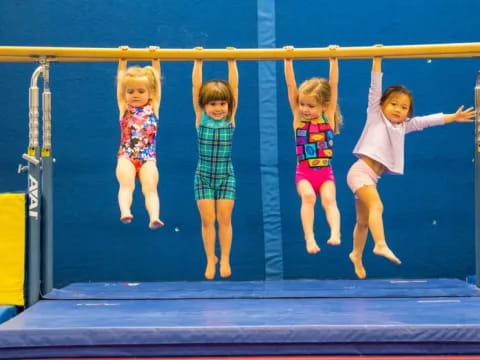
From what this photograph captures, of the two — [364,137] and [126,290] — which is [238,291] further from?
[364,137]

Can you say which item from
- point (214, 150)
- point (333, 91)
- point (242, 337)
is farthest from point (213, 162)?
point (242, 337)

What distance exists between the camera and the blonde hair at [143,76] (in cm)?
471

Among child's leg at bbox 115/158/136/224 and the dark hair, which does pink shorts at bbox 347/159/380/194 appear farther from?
child's leg at bbox 115/158/136/224

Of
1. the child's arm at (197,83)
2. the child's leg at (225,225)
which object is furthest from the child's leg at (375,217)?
the child's arm at (197,83)

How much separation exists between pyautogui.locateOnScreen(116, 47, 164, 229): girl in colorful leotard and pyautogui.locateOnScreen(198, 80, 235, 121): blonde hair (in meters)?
0.32

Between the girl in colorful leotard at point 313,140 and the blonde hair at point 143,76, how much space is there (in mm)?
900

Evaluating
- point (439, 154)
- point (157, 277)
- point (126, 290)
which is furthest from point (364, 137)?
point (157, 277)

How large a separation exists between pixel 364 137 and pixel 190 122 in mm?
1970

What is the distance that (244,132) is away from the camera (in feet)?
20.3

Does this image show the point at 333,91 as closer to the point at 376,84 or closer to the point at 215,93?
the point at 376,84

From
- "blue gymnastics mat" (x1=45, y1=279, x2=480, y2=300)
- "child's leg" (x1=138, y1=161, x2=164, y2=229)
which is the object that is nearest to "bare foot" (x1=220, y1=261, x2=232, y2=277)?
"blue gymnastics mat" (x1=45, y1=279, x2=480, y2=300)

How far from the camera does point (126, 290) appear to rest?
5227 millimetres

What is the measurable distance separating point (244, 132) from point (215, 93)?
156 centimetres

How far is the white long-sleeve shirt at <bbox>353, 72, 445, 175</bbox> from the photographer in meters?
4.67
